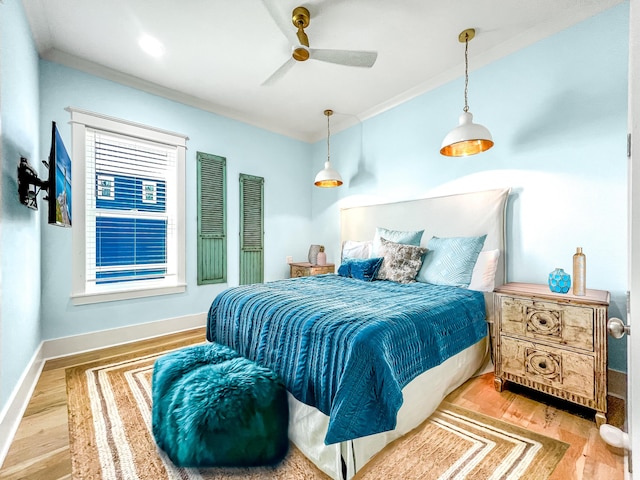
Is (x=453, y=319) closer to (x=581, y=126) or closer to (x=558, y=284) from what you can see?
(x=558, y=284)

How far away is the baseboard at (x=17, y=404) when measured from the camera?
5.08 feet

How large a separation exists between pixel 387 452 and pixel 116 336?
9.59ft

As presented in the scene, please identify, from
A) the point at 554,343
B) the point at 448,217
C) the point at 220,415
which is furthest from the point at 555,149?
the point at 220,415

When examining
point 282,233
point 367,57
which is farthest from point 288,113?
point 367,57

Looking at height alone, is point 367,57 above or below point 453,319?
above

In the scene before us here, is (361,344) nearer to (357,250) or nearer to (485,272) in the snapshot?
(485,272)

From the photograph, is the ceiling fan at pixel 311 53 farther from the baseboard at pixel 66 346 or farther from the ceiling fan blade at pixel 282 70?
the baseboard at pixel 66 346

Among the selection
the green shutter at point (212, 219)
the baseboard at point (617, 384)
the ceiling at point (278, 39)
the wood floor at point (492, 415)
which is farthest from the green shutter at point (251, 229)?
the baseboard at point (617, 384)

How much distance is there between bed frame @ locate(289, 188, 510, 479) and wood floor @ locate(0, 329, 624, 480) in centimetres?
24

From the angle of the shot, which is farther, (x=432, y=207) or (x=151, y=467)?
(x=432, y=207)

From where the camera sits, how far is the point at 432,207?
309 cm

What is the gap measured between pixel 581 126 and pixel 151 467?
3596 mm

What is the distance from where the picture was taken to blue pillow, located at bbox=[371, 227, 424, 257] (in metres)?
3.06

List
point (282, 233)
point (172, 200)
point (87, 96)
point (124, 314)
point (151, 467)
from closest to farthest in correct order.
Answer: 1. point (151, 467)
2. point (87, 96)
3. point (124, 314)
4. point (172, 200)
5. point (282, 233)
